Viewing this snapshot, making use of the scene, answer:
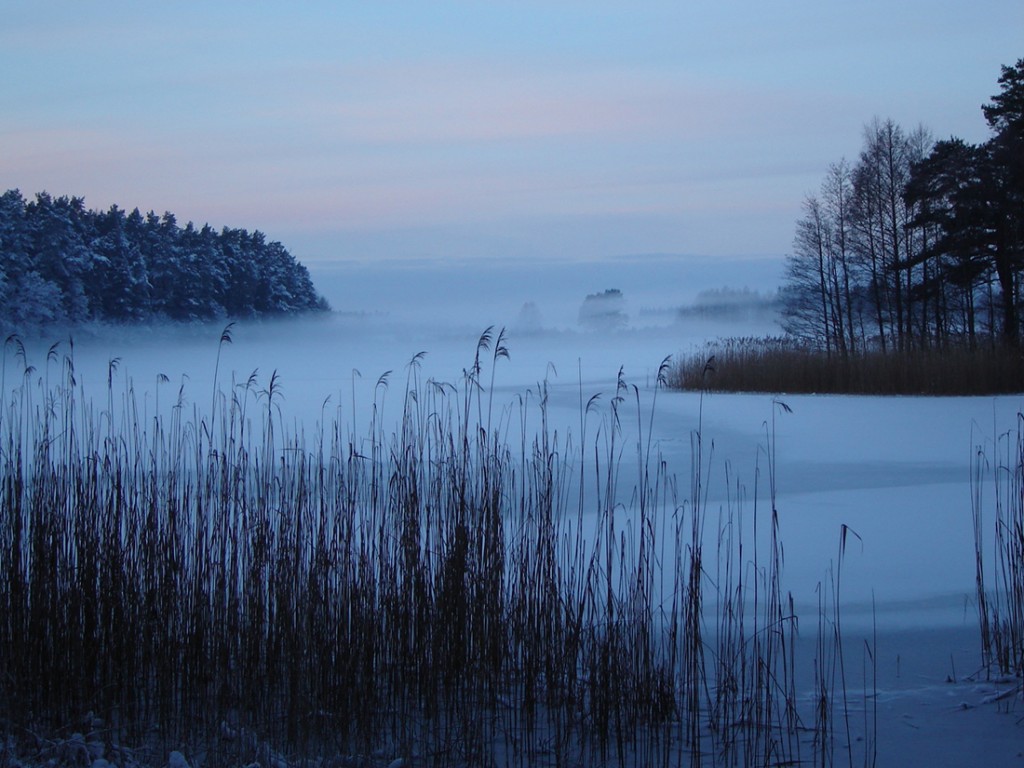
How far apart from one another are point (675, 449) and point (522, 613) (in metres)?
6.04

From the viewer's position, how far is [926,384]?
607 inches

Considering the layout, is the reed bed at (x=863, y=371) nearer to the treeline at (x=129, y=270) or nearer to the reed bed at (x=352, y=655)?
the treeline at (x=129, y=270)

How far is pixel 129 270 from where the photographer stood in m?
16.3

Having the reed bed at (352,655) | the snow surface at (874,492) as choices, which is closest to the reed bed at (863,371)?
the snow surface at (874,492)

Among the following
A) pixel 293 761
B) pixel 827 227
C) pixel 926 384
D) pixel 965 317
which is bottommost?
pixel 293 761

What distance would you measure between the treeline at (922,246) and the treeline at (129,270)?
10150mm

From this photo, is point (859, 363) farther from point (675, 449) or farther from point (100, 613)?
point (100, 613)

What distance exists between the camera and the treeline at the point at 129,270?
1485 cm

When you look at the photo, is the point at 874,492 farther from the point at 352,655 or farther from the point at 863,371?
the point at 863,371

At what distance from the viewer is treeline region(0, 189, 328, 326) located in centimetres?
1485

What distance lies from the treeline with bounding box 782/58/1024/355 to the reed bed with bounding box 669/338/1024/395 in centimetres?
75

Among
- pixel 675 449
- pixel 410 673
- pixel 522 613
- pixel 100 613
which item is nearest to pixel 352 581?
pixel 410 673

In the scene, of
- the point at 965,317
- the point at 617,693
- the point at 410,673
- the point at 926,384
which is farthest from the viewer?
the point at 965,317

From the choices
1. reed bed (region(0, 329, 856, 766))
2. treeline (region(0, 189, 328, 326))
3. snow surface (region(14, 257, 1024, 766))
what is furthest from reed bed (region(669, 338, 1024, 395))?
reed bed (region(0, 329, 856, 766))
